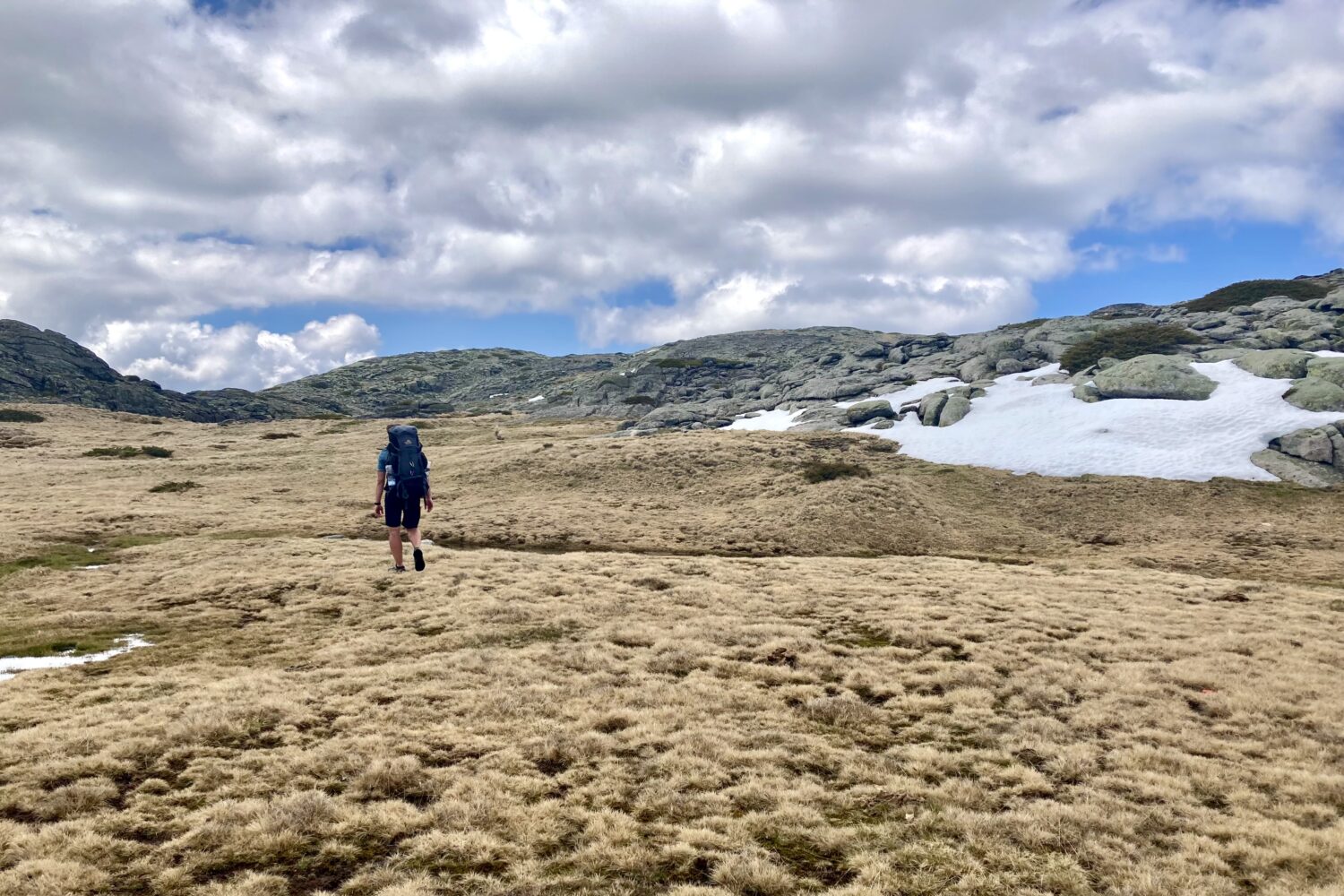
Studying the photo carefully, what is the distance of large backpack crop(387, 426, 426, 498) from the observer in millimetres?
19672

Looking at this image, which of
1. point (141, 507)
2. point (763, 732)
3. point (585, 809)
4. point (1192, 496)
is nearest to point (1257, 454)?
point (1192, 496)

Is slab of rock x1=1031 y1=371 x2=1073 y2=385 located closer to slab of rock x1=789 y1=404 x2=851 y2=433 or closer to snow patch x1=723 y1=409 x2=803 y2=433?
slab of rock x1=789 y1=404 x2=851 y2=433

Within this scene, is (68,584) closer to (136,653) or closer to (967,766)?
(136,653)

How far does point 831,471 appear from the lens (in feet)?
151

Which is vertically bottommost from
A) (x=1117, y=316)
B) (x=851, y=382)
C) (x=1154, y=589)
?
(x=1154, y=589)

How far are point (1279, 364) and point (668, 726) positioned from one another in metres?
66.5

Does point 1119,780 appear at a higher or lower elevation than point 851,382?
lower

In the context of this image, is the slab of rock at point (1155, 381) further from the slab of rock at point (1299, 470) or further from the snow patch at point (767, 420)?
the snow patch at point (767, 420)

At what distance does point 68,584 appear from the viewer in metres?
21.8

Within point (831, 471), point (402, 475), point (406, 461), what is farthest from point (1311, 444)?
point (402, 475)

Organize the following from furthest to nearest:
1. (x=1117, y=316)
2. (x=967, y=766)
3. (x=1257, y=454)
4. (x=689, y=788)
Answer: (x=1117, y=316), (x=1257, y=454), (x=967, y=766), (x=689, y=788)

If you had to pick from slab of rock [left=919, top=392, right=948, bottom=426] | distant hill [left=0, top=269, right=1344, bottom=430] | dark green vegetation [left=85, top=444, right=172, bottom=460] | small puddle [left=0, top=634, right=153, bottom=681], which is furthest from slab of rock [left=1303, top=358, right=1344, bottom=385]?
dark green vegetation [left=85, top=444, right=172, bottom=460]

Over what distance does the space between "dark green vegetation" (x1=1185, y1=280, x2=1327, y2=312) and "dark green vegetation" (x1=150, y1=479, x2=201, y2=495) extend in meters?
123

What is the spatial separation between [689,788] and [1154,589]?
21885 mm
